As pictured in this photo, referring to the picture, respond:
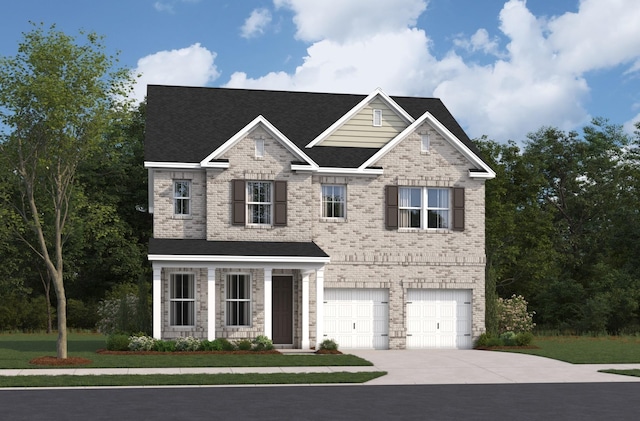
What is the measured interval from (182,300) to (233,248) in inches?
105

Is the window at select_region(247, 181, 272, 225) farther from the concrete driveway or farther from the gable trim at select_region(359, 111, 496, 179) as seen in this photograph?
the concrete driveway

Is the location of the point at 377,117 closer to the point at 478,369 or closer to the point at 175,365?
the point at 478,369

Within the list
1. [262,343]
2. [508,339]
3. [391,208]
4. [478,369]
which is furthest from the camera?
[391,208]

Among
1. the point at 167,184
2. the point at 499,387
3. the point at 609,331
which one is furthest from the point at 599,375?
the point at 609,331

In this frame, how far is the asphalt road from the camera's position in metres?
15.3

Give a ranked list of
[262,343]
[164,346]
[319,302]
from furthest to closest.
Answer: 1. [319,302]
2. [262,343]
3. [164,346]

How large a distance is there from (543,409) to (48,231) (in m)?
38.0

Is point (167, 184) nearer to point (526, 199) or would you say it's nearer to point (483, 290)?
point (483, 290)

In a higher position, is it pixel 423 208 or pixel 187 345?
pixel 423 208

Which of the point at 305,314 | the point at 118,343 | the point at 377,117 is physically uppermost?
the point at 377,117

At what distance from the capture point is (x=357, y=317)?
3359cm

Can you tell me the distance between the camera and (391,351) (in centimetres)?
3244

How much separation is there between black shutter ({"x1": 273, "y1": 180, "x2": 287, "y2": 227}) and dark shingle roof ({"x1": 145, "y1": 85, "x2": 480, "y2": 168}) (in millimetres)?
1832

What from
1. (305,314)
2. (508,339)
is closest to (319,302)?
(305,314)
